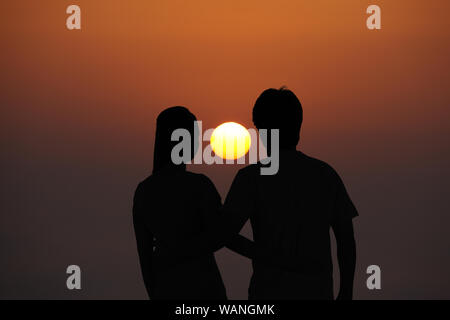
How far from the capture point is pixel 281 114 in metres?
2.79

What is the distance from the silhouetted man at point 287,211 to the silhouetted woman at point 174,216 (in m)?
0.33

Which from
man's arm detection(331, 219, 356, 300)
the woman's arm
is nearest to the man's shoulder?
man's arm detection(331, 219, 356, 300)

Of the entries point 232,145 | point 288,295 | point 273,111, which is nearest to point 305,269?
point 288,295

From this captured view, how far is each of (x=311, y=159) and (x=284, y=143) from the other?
0.46ft

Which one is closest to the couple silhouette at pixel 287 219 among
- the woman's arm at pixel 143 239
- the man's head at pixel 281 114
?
the man's head at pixel 281 114

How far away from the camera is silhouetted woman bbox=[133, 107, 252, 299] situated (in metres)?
3.13

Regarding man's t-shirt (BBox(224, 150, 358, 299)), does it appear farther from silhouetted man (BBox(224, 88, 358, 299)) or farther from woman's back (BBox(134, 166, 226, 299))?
woman's back (BBox(134, 166, 226, 299))

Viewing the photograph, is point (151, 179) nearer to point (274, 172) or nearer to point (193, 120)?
point (193, 120)

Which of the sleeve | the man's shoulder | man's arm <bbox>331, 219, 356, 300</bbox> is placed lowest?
man's arm <bbox>331, 219, 356, 300</bbox>

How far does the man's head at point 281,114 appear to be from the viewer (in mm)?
2799

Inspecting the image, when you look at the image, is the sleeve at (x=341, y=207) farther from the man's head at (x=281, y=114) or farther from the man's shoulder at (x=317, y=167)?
the man's head at (x=281, y=114)

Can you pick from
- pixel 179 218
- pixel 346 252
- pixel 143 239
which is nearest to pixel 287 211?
pixel 346 252

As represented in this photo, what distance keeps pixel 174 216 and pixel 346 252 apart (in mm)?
799

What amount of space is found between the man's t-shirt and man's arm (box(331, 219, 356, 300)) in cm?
8
